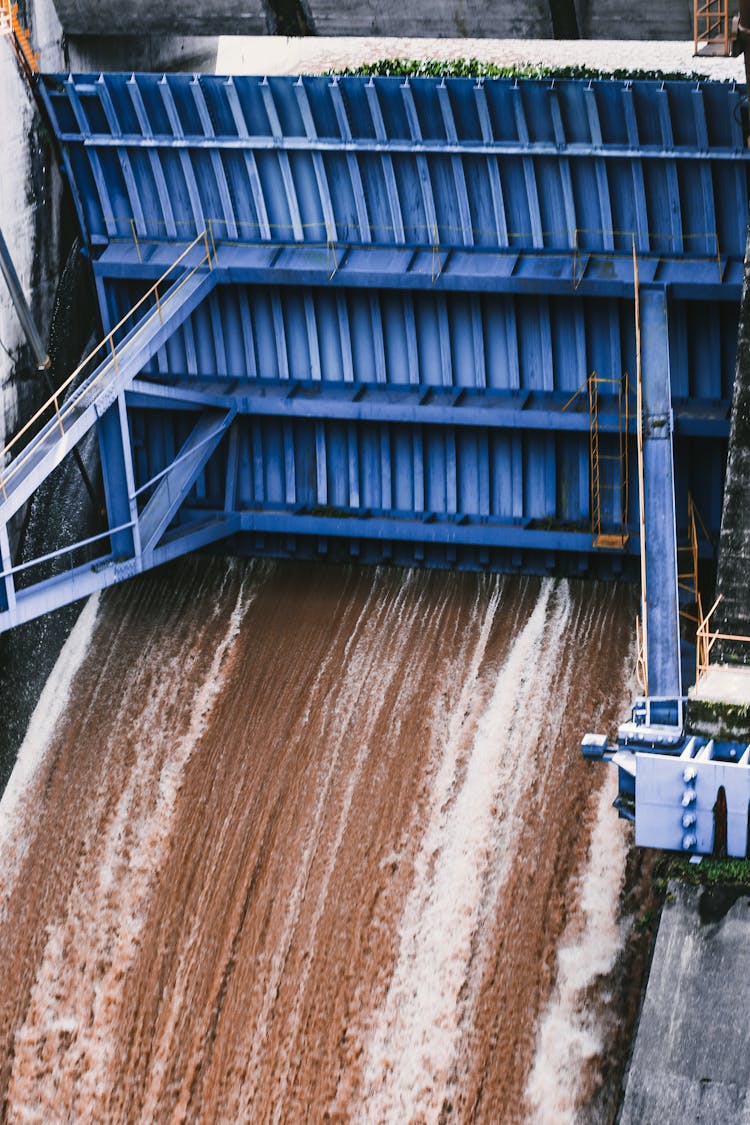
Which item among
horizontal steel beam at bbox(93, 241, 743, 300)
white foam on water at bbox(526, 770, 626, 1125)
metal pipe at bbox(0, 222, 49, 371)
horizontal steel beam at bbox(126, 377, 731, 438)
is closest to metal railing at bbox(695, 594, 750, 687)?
white foam on water at bbox(526, 770, 626, 1125)

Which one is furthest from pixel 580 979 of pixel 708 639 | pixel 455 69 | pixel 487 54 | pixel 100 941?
pixel 487 54

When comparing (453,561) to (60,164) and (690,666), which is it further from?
(60,164)

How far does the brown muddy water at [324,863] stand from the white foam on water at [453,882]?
0.02 m

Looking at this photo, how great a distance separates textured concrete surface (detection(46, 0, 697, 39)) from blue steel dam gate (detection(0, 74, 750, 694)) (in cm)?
47

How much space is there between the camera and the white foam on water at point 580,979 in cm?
1091

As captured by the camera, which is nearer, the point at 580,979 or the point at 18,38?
the point at 580,979

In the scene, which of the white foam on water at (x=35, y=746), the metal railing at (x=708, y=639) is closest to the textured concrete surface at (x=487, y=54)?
the white foam on water at (x=35, y=746)

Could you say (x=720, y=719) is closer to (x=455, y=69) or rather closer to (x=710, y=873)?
(x=710, y=873)

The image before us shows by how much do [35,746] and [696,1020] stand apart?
261 inches

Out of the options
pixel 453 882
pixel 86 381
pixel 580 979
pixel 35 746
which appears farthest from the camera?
pixel 35 746

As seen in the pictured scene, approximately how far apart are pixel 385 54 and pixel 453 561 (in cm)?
739

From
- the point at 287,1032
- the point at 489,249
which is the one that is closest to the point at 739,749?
the point at 287,1032

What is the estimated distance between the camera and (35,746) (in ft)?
45.2

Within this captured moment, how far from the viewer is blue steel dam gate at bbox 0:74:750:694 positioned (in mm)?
13352
